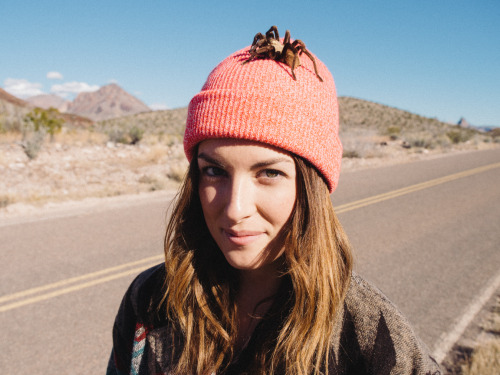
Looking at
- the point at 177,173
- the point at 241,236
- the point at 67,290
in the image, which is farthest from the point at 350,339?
the point at 177,173

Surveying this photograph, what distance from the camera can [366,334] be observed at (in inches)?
43.9

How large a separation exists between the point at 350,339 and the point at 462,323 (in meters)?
2.72

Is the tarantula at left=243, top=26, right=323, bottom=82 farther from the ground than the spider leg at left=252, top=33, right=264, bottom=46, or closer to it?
closer to it

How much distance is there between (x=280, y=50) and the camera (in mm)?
1218

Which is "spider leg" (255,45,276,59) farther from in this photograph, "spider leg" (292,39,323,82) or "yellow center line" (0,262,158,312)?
"yellow center line" (0,262,158,312)

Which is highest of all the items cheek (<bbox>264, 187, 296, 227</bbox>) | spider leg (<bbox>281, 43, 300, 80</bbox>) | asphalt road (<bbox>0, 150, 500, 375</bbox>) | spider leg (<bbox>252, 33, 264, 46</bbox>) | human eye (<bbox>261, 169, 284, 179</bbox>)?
spider leg (<bbox>252, 33, 264, 46</bbox>)

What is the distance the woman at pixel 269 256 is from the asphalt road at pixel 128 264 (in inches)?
73.0

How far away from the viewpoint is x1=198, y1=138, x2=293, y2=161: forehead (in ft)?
3.92

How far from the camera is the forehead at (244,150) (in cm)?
120

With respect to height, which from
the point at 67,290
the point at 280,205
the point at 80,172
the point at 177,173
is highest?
the point at 280,205

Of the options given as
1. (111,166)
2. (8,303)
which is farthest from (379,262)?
(111,166)

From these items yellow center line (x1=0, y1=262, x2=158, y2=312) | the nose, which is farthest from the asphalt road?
the nose

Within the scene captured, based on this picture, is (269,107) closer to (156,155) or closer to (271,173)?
(271,173)

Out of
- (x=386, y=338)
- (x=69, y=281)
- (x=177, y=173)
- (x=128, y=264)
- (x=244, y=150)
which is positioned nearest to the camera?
(x=386, y=338)
